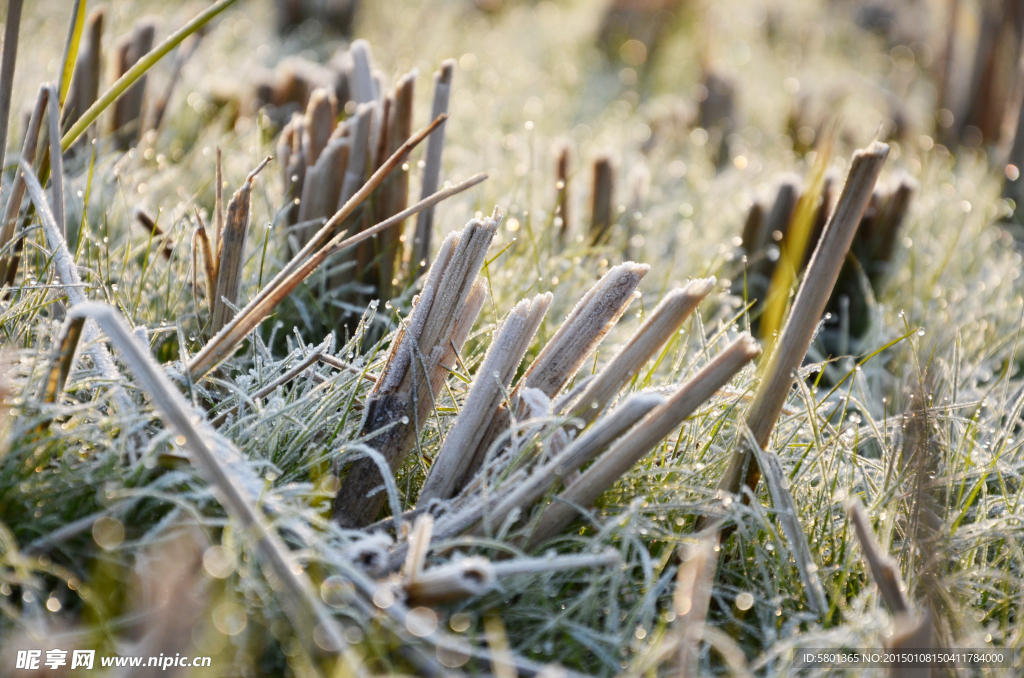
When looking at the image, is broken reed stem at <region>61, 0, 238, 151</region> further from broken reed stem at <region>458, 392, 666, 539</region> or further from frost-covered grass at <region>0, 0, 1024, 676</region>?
broken reed stem at <region>458, 392, 666, 539</region>

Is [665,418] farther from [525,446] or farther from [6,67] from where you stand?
[6,67]

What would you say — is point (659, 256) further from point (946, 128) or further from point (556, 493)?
point (946, 128)

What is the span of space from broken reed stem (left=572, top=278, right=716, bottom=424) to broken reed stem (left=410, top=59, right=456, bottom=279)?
55cm

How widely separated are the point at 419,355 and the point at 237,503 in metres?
0.37

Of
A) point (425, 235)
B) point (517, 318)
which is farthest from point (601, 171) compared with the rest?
point (517, 318)

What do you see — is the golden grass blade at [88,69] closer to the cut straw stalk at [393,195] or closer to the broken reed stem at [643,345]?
the cut straw stalk at [393,195]

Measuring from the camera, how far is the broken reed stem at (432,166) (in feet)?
4.64

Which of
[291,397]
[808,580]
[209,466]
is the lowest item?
[808,580]

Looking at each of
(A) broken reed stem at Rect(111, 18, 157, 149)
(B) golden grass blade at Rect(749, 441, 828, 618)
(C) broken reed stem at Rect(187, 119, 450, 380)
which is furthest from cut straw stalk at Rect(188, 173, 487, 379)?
(A) broken reed stem at Rect(111, 18, 157, 149)

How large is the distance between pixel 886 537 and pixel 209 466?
830 mm

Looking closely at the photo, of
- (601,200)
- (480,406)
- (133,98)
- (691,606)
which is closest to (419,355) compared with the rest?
(480,406)

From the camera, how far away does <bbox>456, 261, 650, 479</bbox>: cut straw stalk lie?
0.96 meters

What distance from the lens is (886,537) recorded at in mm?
980

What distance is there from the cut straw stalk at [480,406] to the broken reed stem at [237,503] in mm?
258
